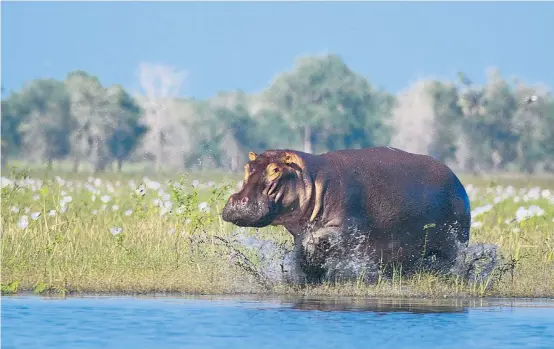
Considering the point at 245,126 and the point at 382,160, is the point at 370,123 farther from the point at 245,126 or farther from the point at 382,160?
the point at 382,160

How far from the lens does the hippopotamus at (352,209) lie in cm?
1149

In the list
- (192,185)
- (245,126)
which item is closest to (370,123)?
(245,126)

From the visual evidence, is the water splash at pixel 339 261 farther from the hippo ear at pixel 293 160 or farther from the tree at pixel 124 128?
the tree at pixel 124 128

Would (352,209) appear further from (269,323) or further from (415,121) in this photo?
(415,121)

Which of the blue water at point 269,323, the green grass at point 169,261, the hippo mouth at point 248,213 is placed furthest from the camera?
the green grass at point 169,261

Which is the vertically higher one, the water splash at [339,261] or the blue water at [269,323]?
the water splash at [339,261]

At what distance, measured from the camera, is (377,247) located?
11930 millimetres

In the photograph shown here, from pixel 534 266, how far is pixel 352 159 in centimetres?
260

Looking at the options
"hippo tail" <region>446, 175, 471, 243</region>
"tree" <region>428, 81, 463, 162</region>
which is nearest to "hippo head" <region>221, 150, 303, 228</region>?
"hippo tail" <region>446, 175, 471, 243</region>

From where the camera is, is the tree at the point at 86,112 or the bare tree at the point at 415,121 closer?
the tree at the point at 86,112

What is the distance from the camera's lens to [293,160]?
11633 mm

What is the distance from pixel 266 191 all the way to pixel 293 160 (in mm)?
423

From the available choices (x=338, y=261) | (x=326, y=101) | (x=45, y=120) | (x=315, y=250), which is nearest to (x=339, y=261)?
(x=338, y=261)

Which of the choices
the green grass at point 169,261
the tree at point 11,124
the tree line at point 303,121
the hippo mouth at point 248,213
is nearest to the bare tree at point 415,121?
the tree line at point 303,121
